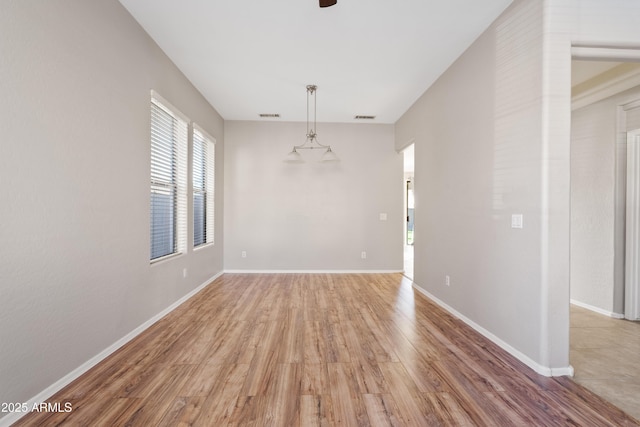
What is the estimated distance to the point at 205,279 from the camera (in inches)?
179

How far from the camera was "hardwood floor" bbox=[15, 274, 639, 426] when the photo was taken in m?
1.59

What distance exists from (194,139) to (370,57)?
2740 millimetres

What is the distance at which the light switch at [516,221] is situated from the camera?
225 centimetres

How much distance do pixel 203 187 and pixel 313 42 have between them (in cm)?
286

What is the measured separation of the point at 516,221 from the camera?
7.55 feet

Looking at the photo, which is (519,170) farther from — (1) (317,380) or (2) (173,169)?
(2) (173,169)

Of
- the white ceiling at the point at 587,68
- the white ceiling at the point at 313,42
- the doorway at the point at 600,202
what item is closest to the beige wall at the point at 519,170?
the white ceiling at the point at 313,42

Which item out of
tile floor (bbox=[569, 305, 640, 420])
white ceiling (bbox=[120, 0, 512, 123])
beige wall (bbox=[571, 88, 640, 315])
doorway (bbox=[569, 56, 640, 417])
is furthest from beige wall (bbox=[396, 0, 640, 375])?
beige wall (bbox=[571, 88, 640, 315])

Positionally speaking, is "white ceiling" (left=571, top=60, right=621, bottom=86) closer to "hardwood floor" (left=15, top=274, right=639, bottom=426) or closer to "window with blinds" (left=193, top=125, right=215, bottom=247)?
"hardwood floor" (left=15, top=274, right=639, bottom=426)

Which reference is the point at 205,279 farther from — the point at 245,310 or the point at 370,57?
the point at 370,57

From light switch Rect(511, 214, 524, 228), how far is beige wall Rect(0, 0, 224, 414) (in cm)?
327

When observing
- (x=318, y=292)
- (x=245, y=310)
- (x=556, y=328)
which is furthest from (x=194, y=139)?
(x=556, y=328)

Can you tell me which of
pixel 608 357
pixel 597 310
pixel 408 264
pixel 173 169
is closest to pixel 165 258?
pixel 173 169

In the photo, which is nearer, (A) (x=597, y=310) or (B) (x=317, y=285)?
(A) (x=597, y=310)
